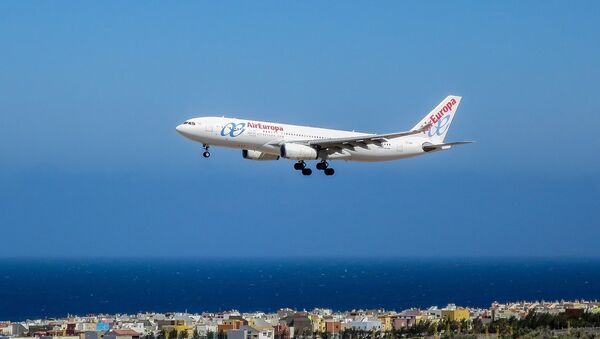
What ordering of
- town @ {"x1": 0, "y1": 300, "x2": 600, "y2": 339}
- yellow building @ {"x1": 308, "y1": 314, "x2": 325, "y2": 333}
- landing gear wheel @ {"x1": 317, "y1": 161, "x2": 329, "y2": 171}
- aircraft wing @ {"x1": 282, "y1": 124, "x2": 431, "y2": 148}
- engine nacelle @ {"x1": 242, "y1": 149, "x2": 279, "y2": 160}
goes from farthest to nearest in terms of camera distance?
1. yellow building @ {"x1": 308, "y1": 314, "x2": 325, "y2": 333}
2. town @ {"x1": 0, "y1": 300, "x2": 600, "y2": 339}
3. engine nacelle @ {"x1": 242, "y1": 149, "x2": 279, "y2": 160}
4. landing gear wheel @ {"x1": 317, "y1": 161, "x2": 329, "y2": 171}
5. aircraft wing @ {"x1": 282, "y1": 124, "x2": 431, "y2": 148}

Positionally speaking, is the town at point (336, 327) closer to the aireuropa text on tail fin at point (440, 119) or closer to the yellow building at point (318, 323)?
the yellow building at point (318, 323)

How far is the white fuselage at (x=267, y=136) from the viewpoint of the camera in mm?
59406

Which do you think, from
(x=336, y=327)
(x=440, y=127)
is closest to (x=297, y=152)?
(x=440, y=127)

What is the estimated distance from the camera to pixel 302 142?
205ft

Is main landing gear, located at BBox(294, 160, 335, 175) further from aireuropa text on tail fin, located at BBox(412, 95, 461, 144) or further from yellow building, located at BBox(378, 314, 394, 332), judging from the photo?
yellow building, located at BBox(378, 314, 394, 332)

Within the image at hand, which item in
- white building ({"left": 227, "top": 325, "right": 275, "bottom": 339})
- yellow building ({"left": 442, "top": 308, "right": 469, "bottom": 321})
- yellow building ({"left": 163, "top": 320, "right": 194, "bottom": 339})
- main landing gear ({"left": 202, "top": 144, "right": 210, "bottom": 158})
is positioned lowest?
white building ({"left": 227, "top": 325, "right": 275, "bottom": 339})

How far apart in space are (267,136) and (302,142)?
2.40 meters

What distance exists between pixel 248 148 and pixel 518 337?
38319 millimetres

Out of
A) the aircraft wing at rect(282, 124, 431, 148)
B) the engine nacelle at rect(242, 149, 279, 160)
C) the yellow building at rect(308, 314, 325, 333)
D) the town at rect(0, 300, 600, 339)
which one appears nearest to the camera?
the aircraft wing at rect(282, 124, 431, 148)

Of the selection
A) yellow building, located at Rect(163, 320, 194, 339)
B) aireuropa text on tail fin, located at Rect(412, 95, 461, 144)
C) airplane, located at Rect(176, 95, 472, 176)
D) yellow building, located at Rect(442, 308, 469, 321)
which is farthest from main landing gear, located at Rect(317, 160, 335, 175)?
yellow building, located at Rect(442, 308, 469, 321)

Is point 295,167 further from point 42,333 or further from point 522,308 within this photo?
point 522,308

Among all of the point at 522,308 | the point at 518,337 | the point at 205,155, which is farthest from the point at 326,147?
the point at 522,308

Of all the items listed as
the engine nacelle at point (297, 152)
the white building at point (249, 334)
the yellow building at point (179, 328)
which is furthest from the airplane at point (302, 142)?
the yellow building at point (179, 328)

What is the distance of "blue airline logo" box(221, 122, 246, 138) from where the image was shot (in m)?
59.3
